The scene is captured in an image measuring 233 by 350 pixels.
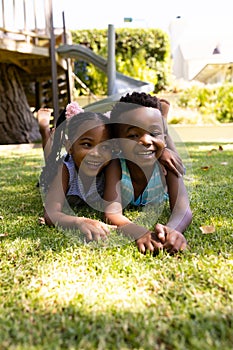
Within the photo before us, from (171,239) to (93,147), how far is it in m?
0.74

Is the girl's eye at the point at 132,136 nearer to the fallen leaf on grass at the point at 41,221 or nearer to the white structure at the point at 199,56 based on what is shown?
the fallen leaf on grass at the point at 41,221

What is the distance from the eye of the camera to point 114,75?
7.52 m

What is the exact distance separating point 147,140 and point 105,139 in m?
0.24

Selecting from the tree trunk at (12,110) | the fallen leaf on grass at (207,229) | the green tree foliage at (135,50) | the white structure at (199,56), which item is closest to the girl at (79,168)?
the fallen leaf on grass at (207,229)

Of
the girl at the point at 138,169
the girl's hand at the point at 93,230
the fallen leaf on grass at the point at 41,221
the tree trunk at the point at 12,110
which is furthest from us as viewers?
the tree trunk at the point at 12,110

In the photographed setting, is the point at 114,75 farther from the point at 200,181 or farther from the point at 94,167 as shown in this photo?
the point at 94,167

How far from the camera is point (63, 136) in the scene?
2594mm

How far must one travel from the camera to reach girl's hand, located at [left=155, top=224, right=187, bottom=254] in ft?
5.39

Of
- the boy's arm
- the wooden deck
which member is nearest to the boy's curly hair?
the boy's arm

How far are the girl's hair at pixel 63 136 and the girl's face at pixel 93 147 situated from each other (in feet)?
0.12

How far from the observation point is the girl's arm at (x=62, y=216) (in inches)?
72.5

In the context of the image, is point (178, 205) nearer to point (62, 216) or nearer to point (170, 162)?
point (170, 162)

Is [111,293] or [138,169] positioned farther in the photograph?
[138,169]

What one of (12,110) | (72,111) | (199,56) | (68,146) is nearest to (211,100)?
(12,110)
